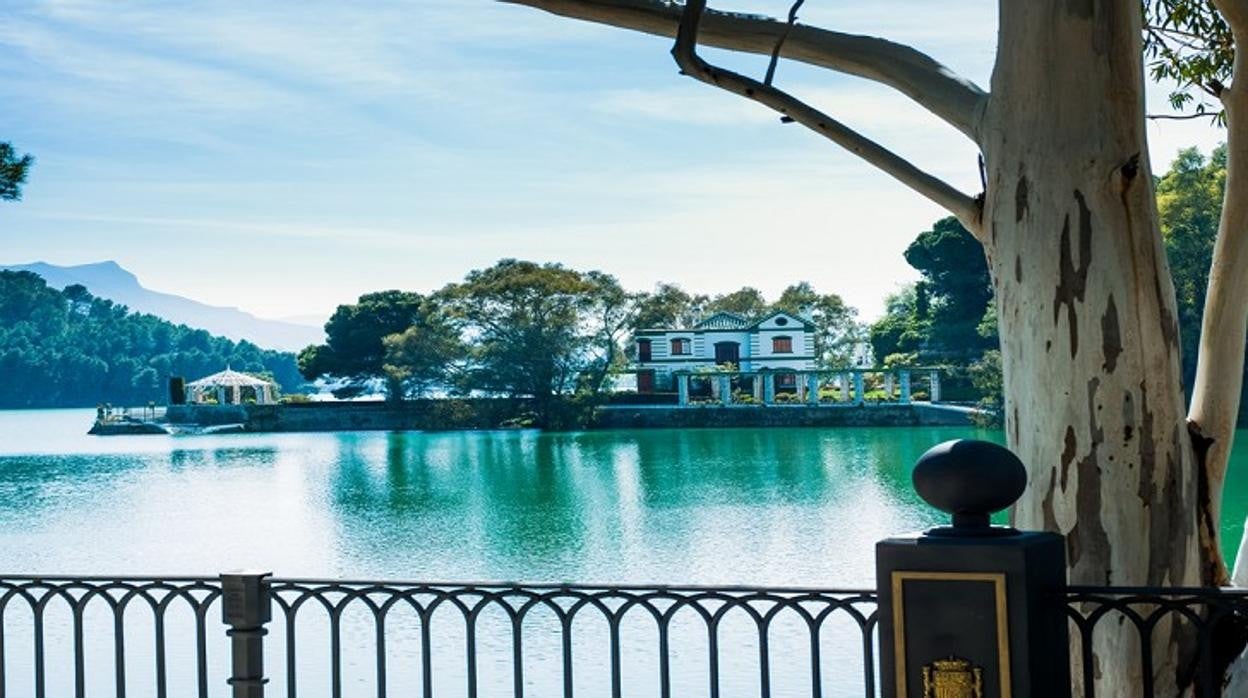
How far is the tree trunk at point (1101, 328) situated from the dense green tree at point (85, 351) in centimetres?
10393

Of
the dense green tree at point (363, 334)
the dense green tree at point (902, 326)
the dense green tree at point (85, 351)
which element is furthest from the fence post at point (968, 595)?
the dense green tree at point (85, 351)

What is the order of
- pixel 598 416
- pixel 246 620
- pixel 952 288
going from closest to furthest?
pixel 246 620, pixel 952 288, pixel 598 416

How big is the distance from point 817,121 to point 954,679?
2.41 meters

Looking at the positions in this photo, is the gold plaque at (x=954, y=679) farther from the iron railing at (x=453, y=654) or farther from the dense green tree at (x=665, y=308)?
the dense green tree at (x=665, y=308)

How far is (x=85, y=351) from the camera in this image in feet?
369

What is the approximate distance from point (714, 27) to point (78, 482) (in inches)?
1587

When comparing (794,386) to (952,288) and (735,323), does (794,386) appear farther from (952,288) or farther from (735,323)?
(952,288)

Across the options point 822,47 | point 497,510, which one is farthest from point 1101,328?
point 497,510

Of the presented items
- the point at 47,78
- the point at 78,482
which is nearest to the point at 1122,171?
the point at 78,482

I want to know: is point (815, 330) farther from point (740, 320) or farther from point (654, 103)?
point (654, 103)

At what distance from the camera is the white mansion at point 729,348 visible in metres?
66.4

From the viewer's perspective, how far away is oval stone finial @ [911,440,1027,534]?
2.83 meters

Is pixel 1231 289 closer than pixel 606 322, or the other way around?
pixel 1231 289

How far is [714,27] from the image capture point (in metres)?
5.11
